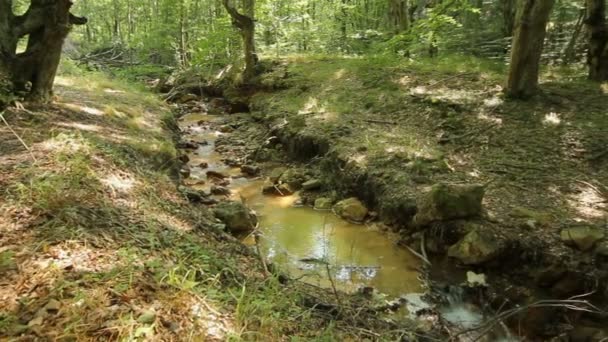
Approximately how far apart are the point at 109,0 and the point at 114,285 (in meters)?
33.2

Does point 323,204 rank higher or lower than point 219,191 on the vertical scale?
lower

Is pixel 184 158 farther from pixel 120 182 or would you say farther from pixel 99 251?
pixel 99 251

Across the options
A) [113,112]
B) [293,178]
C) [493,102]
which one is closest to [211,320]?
[293,178]

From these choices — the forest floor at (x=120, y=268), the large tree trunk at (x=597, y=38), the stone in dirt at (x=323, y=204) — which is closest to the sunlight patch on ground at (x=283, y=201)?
the stone in dirt at (x=323, y=204)

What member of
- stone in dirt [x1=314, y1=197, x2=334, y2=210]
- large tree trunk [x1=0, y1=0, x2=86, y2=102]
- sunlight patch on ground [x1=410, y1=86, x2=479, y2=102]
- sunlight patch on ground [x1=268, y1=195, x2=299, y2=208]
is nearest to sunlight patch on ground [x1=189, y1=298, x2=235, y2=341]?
stone in dirt [x1=314, y1=197, x2=334, y2=210]

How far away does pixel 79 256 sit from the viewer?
9.23 ft

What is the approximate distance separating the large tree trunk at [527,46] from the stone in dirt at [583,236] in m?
3.66

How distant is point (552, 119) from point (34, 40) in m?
7.75

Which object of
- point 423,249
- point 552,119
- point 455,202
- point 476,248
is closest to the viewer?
point 476,248

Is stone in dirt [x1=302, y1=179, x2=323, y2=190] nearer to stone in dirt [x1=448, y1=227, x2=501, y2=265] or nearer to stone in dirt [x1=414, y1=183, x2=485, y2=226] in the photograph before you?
stone in dirt [x1=414, y1=183, x2=485, y2=226]

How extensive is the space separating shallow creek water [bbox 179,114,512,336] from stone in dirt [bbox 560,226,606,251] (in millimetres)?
1267

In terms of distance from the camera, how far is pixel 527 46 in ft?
24.3

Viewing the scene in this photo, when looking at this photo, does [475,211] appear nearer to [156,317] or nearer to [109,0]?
[156,317]

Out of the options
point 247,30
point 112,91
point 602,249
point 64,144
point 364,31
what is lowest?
point 602,249
